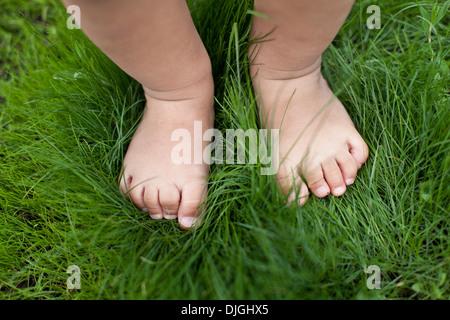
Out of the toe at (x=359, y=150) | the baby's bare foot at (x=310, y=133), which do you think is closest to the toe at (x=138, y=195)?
the baby's bare foot at (x=310, y=133)

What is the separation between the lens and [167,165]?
93 cm

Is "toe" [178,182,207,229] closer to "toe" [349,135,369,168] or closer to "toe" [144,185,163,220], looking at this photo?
"toe" [144,185,163,220]

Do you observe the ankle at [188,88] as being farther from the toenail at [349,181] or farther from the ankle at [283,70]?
the toenail at [349,181]

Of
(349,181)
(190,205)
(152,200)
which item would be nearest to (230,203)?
(190,205)

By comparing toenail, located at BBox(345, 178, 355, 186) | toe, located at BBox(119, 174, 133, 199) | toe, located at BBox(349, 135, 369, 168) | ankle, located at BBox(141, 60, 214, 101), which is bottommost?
toenail, located at BBox(345, 178, 355, 186)

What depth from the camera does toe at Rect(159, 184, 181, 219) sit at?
907mm

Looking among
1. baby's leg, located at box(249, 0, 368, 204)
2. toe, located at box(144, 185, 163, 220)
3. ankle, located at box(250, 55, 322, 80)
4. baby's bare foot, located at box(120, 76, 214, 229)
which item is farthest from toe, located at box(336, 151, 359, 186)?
toe, located at box(144, 185, 163, 220)

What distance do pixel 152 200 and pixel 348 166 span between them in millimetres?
524

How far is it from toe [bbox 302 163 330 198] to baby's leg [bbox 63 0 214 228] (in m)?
0.27

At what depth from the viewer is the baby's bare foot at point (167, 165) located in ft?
2.96

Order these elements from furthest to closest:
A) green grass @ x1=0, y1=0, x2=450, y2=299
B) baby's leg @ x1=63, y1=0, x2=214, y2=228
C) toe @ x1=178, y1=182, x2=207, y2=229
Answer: toe @ x1=178, y1=182, x2=207, y2=229, green grass @ x1=0, y1=0, x2=450, y2=299, baby's leg @ x1=63, y1=0, x2=214, y2=228

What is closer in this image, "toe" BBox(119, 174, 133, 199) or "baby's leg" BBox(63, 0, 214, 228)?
"baby's leg" BBox(63, 0, 214, 228)

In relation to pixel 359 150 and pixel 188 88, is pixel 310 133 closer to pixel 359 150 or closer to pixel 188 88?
pixel 359 150
